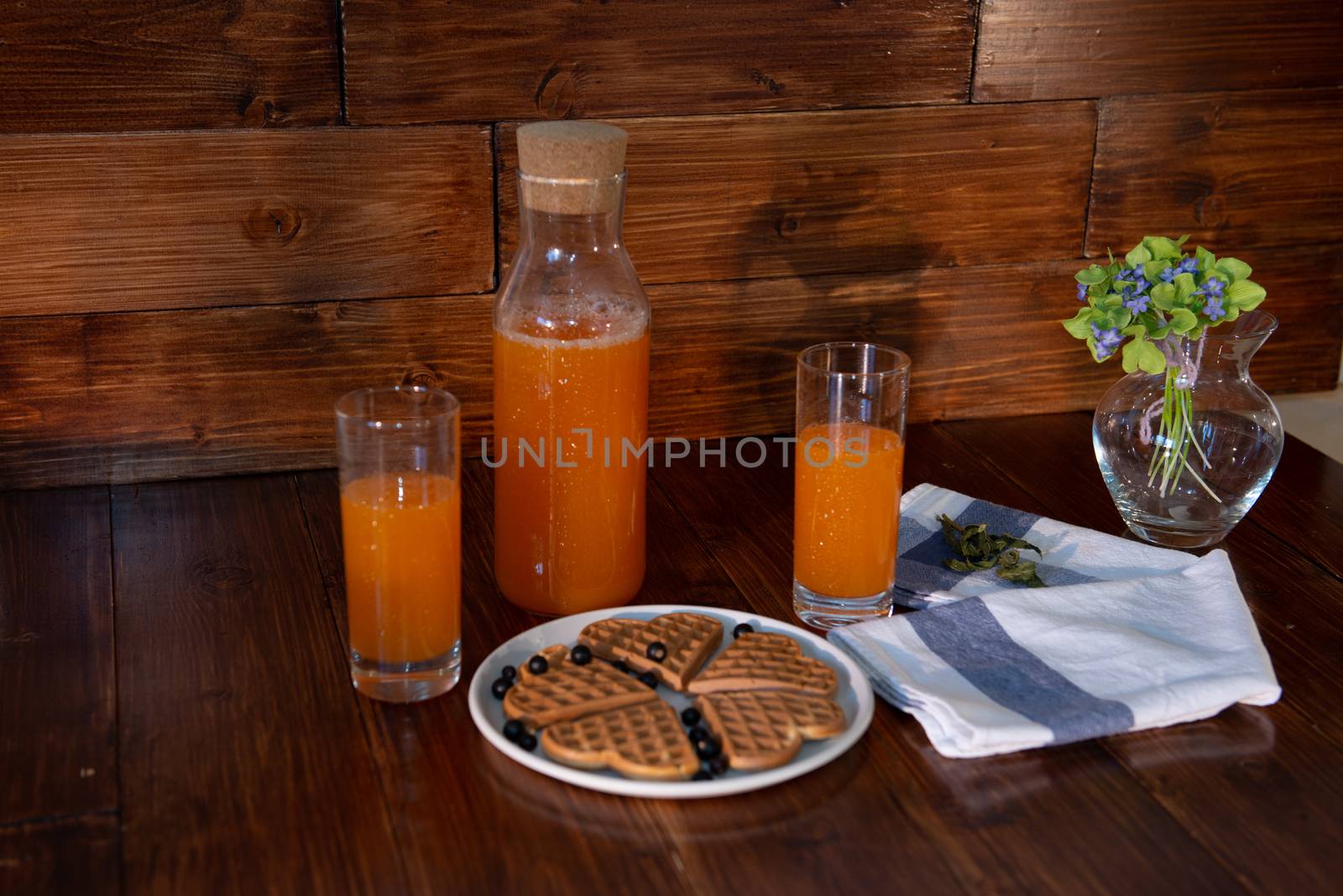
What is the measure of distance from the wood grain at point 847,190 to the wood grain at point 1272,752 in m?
0.33

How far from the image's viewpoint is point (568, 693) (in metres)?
0.88

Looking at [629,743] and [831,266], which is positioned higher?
[831,266]

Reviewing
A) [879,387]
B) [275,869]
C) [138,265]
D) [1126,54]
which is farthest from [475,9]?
[275,869]

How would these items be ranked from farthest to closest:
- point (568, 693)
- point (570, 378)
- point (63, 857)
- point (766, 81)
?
point (766, 81) < point (570, 378) < point (568, 693) < point (63, 857)

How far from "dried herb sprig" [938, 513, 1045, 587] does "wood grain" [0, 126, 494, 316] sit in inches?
19.1

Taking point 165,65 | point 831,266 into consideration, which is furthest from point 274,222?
point 831,266

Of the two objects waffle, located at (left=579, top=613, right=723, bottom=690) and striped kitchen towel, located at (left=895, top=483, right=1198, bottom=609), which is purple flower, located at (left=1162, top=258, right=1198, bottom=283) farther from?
waffle, located at (left=579, top=613, right=723, bottom=690)

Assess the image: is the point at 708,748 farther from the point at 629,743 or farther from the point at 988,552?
the point at 988,552

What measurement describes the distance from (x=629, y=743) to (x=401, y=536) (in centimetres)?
19

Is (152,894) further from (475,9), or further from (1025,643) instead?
(475,9)

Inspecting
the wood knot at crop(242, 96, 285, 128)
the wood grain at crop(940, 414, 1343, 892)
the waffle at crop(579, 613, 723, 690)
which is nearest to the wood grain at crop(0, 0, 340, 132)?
the wood knot at crop(242, 96, 285, 128)

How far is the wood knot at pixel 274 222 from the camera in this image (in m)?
1.25

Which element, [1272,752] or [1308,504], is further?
[1308,504]

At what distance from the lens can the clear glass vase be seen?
1165 mm
